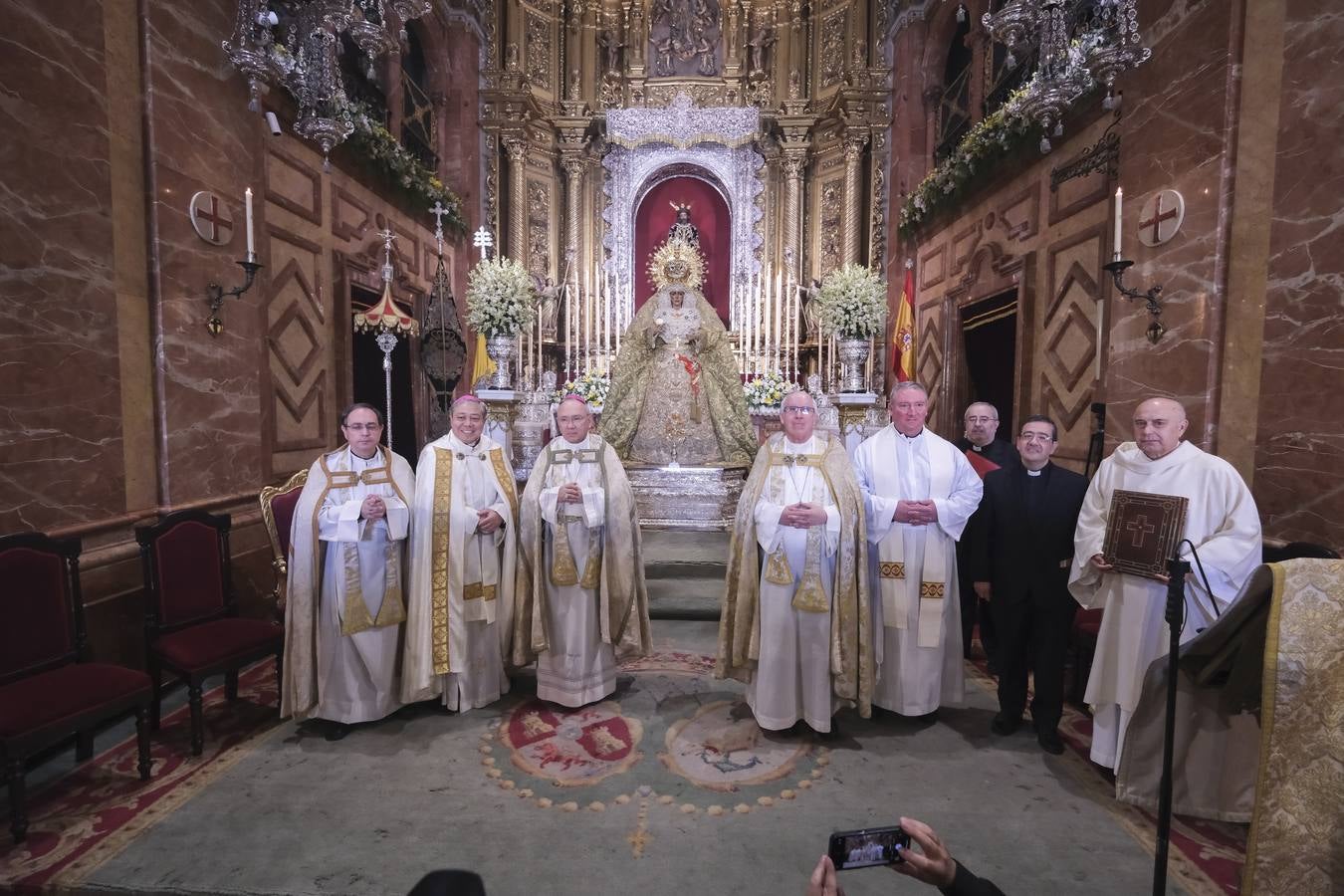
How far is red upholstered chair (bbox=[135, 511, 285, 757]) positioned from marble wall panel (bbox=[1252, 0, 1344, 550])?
6375mm

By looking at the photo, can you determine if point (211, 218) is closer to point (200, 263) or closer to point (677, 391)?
point (200, 263)

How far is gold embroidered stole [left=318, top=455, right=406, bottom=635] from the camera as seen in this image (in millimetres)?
4051

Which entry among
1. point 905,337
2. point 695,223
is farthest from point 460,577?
point 695,223

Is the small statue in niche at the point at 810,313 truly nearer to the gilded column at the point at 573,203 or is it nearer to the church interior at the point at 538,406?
the church interior at the point at 538,406

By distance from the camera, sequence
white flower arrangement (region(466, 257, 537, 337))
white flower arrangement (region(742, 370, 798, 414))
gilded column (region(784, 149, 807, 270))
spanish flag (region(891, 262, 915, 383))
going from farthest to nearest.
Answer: gilded column (region(784, 149, 807, 270)) → spanish flag (region(891, 262, 915, 383)) → white flower arrangement (region(742, 370, 798, 414)) → white flower arrangement (region(466, 257, 537, 337))

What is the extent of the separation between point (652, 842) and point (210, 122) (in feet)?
20.1

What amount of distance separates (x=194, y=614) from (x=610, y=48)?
1205cm

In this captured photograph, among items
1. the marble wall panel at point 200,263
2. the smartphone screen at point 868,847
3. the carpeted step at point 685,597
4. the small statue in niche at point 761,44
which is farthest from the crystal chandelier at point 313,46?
the small statue in niche at point 761,44

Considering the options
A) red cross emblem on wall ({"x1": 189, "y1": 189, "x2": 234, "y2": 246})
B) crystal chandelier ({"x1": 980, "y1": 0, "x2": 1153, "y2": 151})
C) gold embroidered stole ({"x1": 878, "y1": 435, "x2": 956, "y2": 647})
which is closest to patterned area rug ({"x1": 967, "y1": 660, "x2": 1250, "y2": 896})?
gold embroidered stole ({"x1": 878, "y1": 435, "x2": 956, "y2": 647})

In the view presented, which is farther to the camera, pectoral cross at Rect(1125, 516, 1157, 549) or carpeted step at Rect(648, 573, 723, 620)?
carpeted step at Rect(648, 573, 723, 620)

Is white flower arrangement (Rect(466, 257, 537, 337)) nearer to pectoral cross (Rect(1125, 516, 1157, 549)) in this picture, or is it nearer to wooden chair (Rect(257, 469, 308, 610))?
wooden chair (Rect(257, 469, 308, 610))

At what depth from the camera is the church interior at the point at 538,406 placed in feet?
9.99

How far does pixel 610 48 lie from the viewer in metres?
12.4

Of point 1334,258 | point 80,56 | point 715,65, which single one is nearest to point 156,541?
point 80,56
